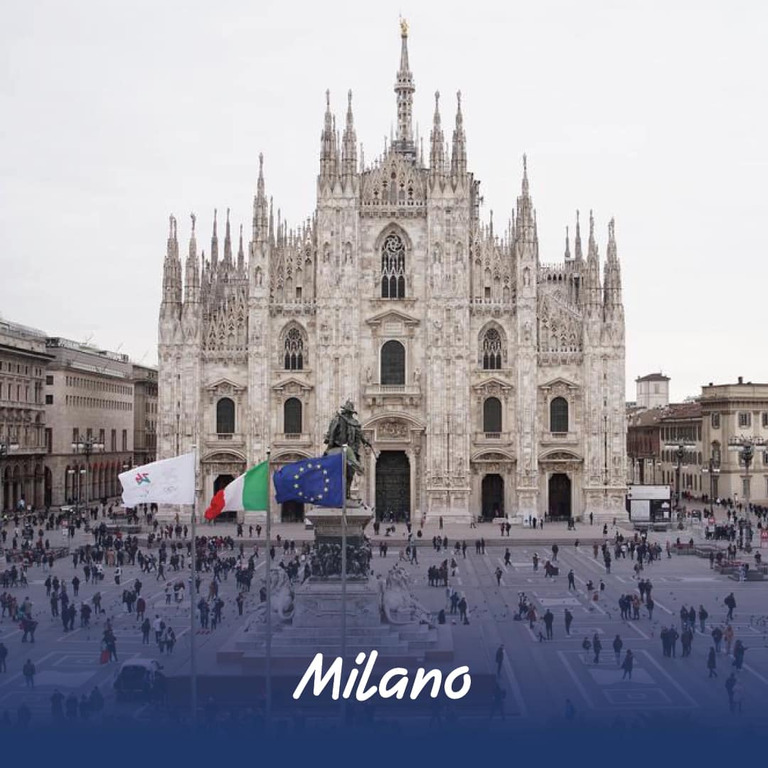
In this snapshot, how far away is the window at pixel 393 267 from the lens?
7269cm

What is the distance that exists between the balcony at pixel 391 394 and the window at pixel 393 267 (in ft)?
18.3

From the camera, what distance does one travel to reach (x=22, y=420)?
8588 centimetres

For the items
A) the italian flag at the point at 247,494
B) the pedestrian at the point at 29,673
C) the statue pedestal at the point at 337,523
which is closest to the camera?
the italian flag at the point at 247,494

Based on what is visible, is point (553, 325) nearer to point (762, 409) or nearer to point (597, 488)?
point (597, 488)

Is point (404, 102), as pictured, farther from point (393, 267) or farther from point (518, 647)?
point (518, 647)

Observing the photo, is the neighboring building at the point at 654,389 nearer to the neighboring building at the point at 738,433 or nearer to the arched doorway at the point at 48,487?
the neighboring building at the point at 738,433

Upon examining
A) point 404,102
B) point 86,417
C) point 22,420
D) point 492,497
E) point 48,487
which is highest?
point 404,102

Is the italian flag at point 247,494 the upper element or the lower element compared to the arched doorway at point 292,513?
upper

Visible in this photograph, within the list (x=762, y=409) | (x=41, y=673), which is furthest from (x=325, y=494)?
(x=762, y=409)

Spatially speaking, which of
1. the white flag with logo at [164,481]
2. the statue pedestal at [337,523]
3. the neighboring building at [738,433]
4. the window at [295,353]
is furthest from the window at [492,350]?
the white flag with logo at [164,481]

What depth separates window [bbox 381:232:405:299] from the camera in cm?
7269

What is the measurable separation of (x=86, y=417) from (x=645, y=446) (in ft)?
186

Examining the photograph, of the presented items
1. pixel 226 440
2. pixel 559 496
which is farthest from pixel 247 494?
pixel 559 496

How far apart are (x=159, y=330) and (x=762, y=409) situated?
4876 centimetres
